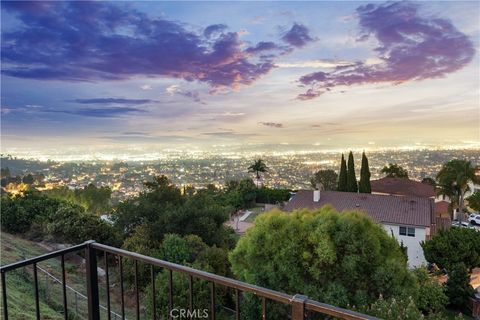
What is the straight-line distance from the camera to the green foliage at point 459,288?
41.0 feet

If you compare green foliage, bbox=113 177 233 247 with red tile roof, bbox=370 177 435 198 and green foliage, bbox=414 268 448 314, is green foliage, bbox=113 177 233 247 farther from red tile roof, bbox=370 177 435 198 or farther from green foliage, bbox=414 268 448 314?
red tile roof, bbox=370 177 435 198

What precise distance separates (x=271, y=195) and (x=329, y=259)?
22.6 m

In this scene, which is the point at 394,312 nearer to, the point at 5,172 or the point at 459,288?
the point at 459,288

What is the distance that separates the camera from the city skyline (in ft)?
32.4

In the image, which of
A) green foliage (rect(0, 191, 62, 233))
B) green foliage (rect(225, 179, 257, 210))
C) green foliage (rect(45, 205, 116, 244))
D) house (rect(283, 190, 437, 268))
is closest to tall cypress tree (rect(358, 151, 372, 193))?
house (rect(283, 190, 437, 268))

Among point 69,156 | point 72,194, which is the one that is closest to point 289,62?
point 69,156

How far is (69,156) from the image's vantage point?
19172mm

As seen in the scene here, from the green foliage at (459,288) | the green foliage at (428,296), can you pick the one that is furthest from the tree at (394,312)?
the green foliage at (459,288)

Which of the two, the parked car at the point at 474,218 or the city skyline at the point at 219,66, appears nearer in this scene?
the city skyline at the point at 219,66

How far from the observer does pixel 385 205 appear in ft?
61.7

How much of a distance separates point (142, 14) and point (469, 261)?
1657cm

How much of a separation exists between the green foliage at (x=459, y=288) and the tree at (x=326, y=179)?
2027cm

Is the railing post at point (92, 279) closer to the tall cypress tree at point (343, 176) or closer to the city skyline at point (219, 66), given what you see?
the city skyline at point (219, 66)

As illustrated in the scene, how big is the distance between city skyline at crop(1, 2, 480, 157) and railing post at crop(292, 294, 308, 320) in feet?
31.6
